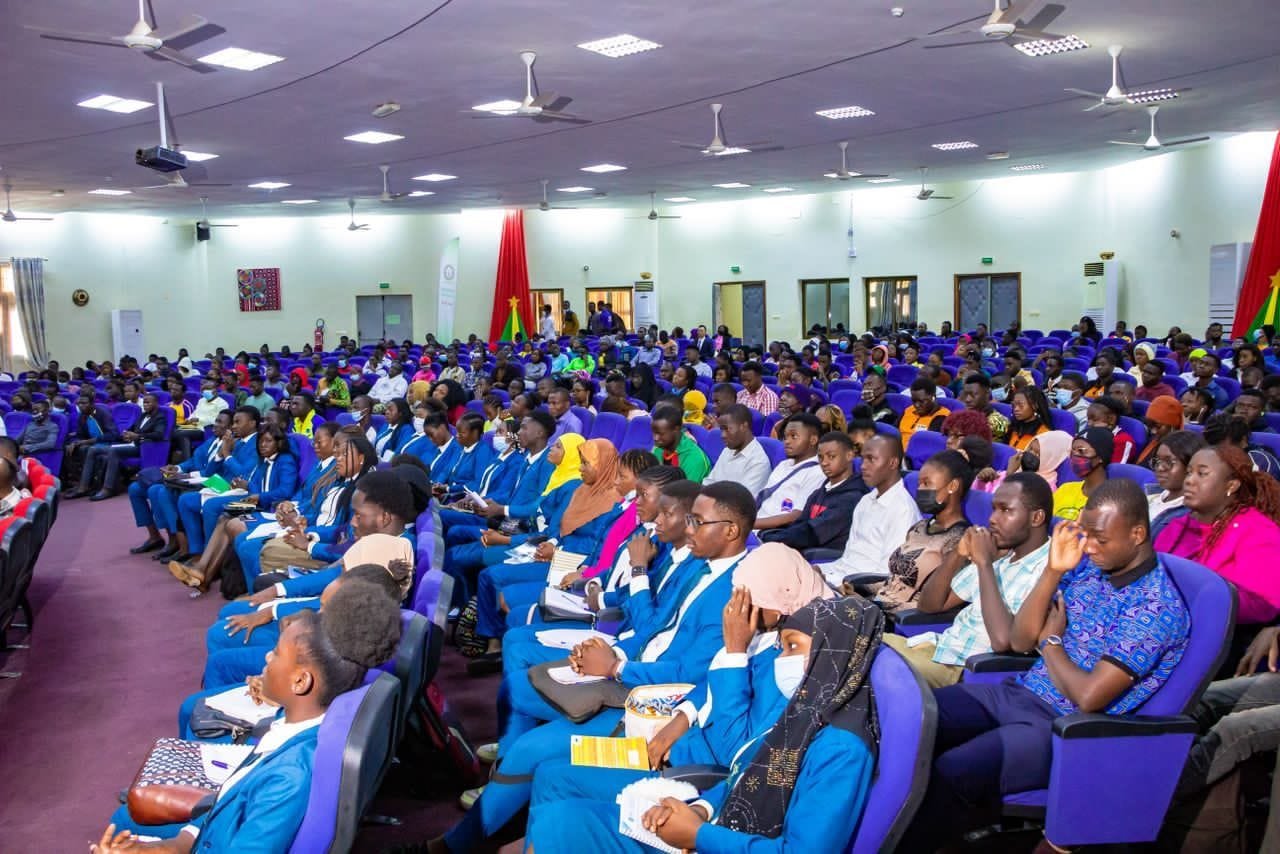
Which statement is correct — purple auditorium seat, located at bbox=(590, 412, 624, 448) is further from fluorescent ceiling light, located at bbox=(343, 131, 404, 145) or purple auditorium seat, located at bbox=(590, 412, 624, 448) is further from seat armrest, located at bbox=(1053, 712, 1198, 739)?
fluorescent ceiling light, located at bbox=(343, 131, 404, 145)

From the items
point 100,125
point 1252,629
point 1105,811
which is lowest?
point 1105,811

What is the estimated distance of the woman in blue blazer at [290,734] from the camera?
83.0 inches

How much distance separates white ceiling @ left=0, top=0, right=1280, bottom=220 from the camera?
7.48 metres

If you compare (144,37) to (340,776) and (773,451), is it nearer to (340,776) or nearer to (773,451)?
(773,451)

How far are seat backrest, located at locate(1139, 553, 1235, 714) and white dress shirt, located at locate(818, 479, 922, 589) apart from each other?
5.19ft

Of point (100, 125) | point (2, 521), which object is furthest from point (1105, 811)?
point (100, 125)

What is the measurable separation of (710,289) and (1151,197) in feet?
29.8

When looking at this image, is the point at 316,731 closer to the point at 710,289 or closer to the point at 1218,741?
the point at 1218,741

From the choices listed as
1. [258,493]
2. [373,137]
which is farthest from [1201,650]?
[373,137]

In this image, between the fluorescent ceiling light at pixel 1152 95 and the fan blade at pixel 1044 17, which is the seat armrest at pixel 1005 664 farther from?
the fluorescent ceiling light at pixel 1152 95

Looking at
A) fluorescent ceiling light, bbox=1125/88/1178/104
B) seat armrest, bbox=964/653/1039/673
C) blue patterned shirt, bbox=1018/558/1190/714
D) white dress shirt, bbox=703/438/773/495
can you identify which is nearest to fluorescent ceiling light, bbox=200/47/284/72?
white dress shirt, bbox=703/438/773/495

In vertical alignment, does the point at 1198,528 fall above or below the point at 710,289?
below

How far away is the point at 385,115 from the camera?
10781 mm

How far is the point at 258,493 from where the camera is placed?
22.4 ft
